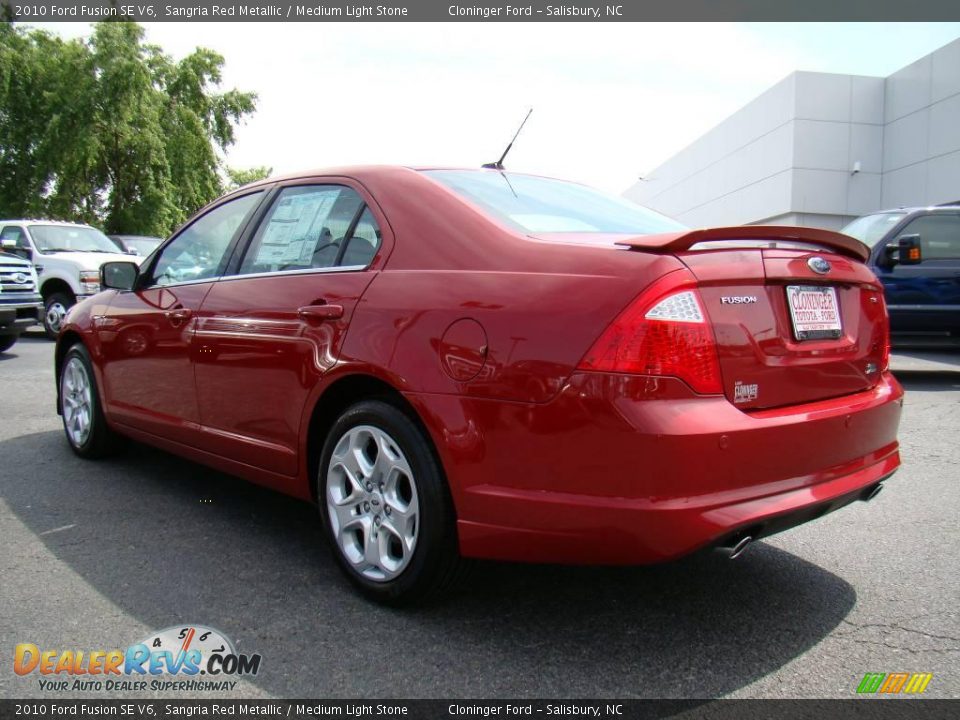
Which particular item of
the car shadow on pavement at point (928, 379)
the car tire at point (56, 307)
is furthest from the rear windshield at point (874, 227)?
the car tire at point (56, 307)

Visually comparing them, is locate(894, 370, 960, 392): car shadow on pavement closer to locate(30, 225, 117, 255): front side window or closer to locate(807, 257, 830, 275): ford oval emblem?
locate(807, 257, 830, 275): ford oval emblem

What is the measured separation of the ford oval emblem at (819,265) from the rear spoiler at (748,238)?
0.31 feet

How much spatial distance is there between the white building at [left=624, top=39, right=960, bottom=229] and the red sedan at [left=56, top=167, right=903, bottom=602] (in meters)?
28.5

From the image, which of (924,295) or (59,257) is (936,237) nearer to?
(924,295)

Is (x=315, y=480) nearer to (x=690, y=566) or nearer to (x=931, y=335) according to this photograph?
(x=690, y=566)

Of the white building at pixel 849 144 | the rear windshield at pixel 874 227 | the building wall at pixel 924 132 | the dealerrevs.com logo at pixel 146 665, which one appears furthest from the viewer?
the white building at pixel 849 144

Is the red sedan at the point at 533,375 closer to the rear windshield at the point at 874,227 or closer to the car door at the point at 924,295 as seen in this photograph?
the car door at the point at 924,295

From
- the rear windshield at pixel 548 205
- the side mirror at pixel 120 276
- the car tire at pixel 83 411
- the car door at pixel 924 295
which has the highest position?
the rear windshield at pixel 548 205

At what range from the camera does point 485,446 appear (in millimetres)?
2564

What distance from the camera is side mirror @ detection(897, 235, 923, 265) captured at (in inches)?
388

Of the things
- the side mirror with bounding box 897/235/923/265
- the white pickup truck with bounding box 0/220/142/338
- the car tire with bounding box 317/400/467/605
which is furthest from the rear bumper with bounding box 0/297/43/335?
the side mirror with bounding box 897/235/923/265

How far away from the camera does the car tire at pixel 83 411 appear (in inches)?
196

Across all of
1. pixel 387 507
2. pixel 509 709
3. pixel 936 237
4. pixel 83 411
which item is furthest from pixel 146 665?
pixel 936 237

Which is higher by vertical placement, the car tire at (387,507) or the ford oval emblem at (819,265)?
the ford oval emblem at (819,265)
